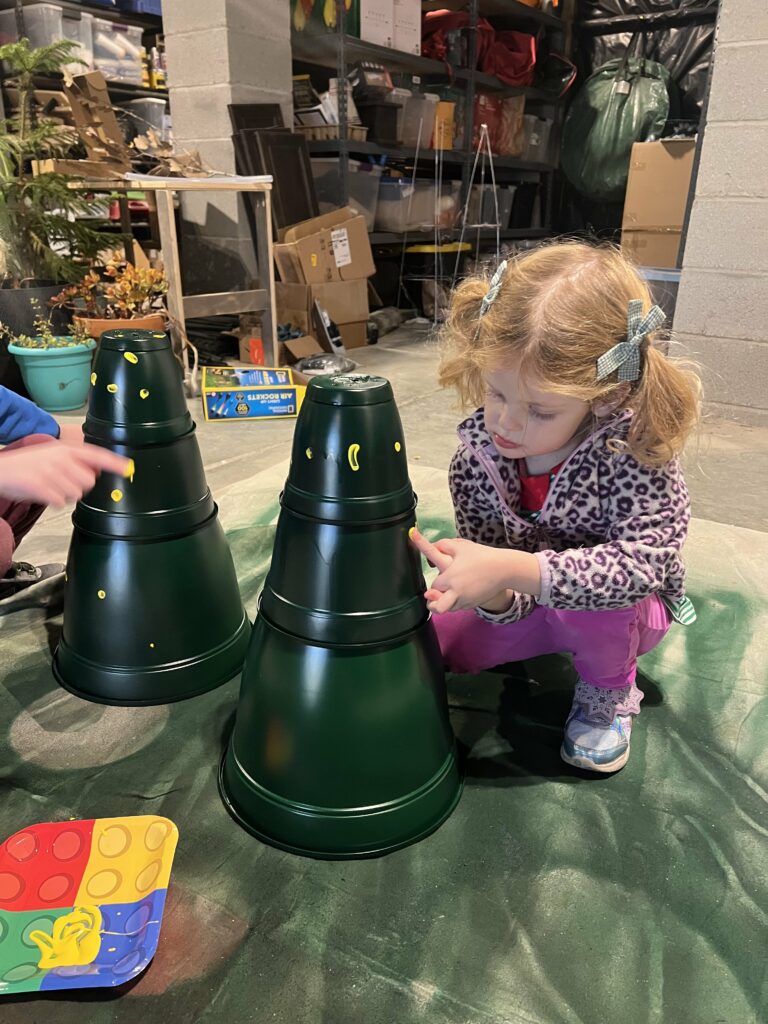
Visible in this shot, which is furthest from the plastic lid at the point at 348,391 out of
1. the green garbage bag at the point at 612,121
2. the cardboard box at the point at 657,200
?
the green garbage bag at the point at 612,121

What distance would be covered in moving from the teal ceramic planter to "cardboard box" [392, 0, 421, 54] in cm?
244

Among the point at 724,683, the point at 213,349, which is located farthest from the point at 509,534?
the point at 213,349

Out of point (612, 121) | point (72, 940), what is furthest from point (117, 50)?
point (72, 940)

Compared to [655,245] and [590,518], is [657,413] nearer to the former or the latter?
[590,518]

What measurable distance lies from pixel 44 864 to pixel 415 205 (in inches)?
155

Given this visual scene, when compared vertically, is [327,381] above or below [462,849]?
above

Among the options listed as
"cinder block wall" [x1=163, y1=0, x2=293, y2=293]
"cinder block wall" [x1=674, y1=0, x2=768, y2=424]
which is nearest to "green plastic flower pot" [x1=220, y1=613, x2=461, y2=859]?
"cinder block wall" [x1=674, y1=0, x2=768, y2=424]

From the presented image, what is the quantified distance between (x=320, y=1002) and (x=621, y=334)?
0.70m

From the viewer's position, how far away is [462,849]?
0.82 meters

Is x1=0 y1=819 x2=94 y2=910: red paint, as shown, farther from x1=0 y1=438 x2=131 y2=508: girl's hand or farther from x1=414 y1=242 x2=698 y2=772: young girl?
x1=414 y1=242 x2=698 y2=772: young girl

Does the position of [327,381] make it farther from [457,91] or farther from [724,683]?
[457,91]

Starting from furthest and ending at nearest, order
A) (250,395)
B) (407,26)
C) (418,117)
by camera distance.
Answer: (418,117) → (407,26) → (250,395)

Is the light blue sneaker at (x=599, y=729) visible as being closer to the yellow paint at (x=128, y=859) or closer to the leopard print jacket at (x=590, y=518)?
the leopard print jacket at (x=590, y=518)

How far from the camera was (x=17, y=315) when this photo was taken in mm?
2551
